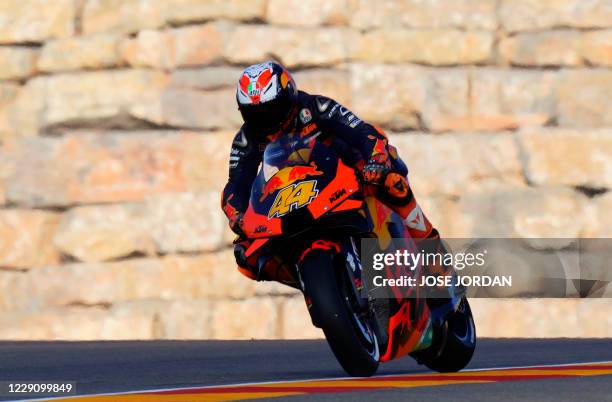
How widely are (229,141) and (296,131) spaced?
827cm

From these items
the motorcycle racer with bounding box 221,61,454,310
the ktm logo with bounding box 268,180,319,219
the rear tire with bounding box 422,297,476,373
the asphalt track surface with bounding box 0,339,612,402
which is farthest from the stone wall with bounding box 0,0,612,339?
the ktm logo with bounding box 268,180,319,219

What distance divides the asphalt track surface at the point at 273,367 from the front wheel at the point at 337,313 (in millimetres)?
171

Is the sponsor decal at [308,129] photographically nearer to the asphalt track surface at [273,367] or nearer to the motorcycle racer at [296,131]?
the motorcycle racer at [296,131]

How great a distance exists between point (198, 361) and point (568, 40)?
7.69 metres

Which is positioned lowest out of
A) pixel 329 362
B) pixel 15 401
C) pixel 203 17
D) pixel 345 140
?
pixel 15 401

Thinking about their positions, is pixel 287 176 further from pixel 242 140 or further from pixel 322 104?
pixel 242 140

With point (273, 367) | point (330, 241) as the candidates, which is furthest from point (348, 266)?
point (273, 367)

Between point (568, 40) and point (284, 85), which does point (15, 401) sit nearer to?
point (284, 85)

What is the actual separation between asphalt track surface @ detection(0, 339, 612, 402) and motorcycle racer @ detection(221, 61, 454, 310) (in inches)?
38.7

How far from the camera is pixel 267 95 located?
895 centimetres

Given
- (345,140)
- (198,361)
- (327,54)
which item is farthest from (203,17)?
(345,140)

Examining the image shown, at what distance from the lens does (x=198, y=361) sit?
36.8ft

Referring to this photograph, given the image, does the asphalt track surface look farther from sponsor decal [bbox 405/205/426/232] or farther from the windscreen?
the windscreen

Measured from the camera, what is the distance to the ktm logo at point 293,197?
8516mm
